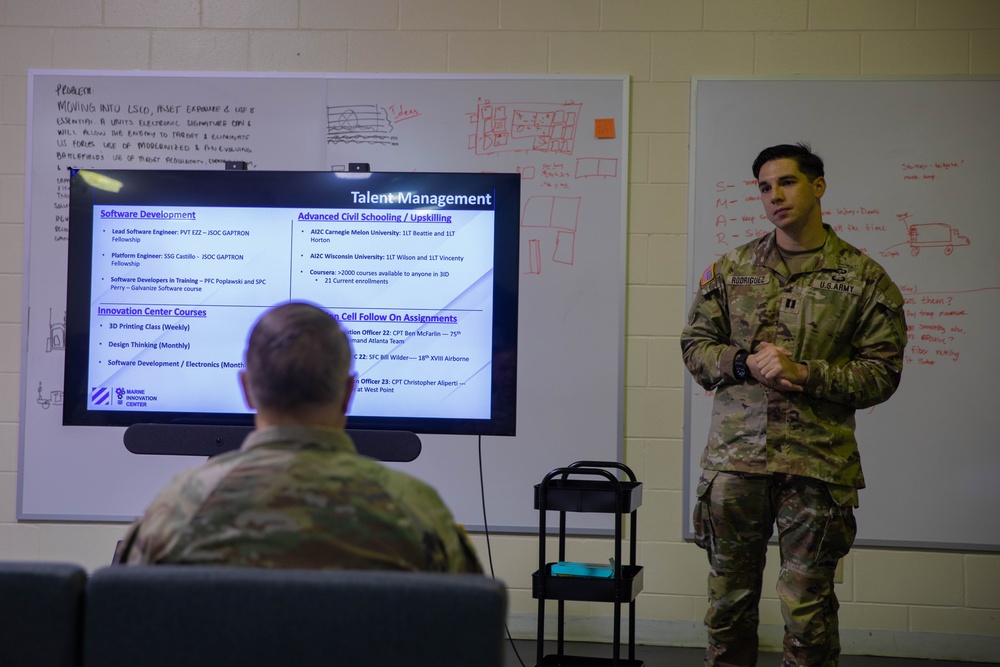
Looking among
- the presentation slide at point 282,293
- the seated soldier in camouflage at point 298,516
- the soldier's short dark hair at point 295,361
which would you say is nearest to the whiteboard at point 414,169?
the presentation slide at point 282,293

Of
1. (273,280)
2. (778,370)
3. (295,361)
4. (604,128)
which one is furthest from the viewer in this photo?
(604,128)

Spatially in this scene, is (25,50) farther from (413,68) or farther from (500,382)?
(500,382)

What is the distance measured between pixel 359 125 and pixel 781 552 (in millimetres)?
2279

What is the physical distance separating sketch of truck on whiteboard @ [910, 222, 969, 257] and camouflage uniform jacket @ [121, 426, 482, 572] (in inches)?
114

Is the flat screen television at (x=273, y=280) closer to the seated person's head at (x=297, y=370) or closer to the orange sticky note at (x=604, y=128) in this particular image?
the orange sticky note at (x=604, y=128)

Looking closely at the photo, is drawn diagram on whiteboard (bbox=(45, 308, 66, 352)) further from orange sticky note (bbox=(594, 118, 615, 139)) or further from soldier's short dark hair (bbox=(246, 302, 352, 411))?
soldier's short dark hair (bbox=(246, 302, 352, 411))

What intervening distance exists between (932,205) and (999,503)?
3.75ft

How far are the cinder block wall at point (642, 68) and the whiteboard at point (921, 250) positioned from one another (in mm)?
99

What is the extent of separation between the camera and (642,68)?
369 cm

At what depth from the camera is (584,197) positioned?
3670mm

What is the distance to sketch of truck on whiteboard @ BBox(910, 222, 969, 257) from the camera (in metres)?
3.55

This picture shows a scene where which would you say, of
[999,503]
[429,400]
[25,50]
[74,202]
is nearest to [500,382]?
[429,400]

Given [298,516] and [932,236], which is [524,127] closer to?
[932,236]

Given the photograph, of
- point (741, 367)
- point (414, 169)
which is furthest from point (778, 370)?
point (414, 169)
